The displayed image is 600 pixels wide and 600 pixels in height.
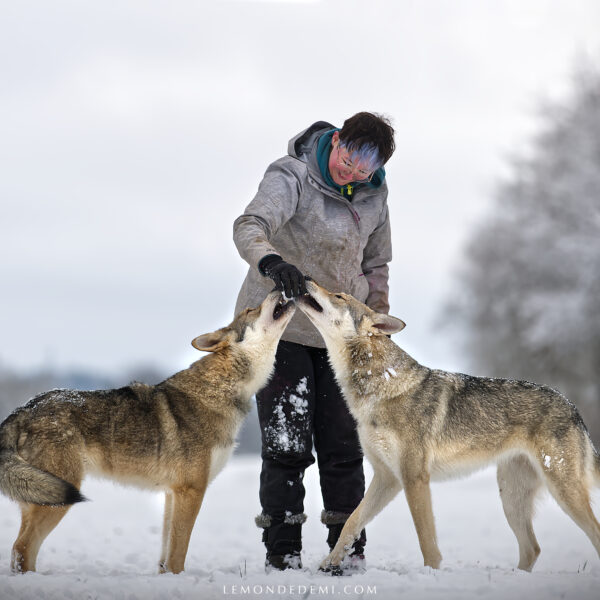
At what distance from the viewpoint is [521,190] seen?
16.0 metres

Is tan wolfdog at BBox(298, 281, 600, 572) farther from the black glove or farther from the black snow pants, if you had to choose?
the black glove

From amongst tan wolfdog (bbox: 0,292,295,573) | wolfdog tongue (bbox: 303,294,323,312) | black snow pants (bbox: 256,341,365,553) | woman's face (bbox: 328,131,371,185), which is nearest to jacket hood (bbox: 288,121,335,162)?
woman's face (bbox: 328,131,371,185)

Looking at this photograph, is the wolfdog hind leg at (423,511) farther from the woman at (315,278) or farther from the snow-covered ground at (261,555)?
the woman at (315,278)

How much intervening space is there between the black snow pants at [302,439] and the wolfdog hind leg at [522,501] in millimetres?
1095

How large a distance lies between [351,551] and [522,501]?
1353mm

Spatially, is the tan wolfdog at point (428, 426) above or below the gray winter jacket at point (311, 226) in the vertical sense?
below

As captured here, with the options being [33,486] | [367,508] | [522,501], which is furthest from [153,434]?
[522,501]

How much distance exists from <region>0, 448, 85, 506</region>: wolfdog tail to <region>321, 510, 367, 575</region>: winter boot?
180cm

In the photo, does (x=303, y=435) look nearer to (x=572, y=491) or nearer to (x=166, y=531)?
(x=166, y=531)

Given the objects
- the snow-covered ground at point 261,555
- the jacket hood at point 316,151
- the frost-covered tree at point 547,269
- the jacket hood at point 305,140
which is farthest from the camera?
the frost-covered tree at point 547,269

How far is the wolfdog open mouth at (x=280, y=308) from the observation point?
15.0ft

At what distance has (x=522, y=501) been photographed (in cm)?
490

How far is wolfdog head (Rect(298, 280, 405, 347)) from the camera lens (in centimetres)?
451

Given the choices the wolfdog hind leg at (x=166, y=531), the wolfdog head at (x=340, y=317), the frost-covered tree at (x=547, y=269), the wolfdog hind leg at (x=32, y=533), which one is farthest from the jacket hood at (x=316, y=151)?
the frost-covered tree at (x=547, y=269)
